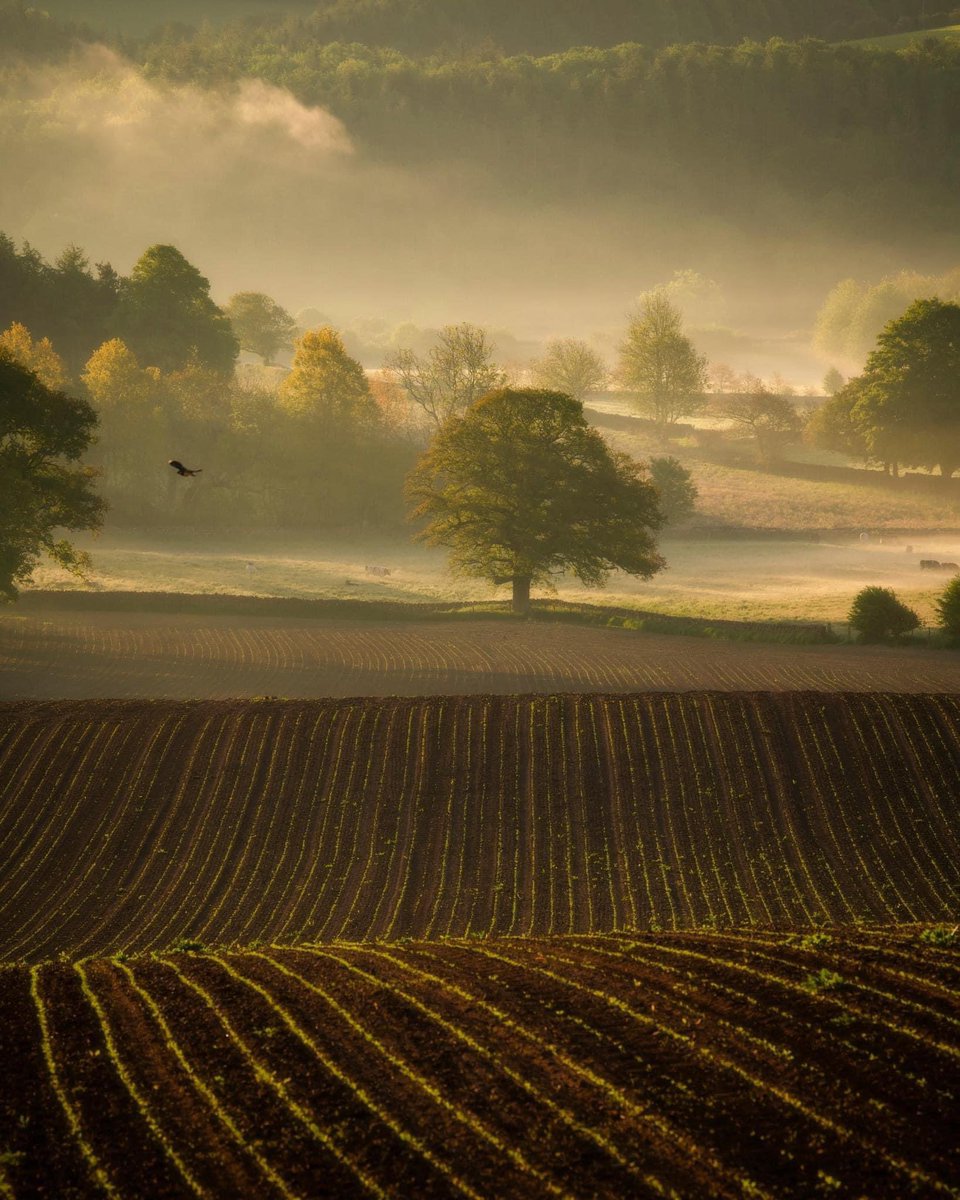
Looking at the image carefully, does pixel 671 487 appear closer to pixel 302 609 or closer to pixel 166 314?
pixel 302 609

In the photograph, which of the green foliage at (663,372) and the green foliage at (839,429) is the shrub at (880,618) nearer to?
the green foliage at (839,429)

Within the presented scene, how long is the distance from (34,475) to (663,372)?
105892 mm

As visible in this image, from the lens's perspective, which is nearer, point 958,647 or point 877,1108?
point 877,1108

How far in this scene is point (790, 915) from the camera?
2236 cm

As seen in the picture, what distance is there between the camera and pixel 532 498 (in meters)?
60.7

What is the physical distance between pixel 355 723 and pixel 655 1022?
64.6 ft

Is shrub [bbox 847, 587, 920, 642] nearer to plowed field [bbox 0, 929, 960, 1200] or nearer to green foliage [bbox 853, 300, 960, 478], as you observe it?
plowed field [bbox 0, 929, 960, 1200]

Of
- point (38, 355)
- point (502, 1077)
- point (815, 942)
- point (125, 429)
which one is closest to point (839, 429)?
point (125, 429)

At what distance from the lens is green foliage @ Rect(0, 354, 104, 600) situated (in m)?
50.7

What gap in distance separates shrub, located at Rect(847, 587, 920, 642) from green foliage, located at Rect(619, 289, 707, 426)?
91.0m

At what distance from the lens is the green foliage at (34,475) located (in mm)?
50719

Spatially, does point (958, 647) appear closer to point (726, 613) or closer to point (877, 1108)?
point (726, 613)

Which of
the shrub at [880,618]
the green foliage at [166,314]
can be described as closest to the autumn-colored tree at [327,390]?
the green foliage at [166,314]

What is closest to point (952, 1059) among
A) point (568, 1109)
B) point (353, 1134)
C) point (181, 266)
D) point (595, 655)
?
point (568, 1109)
